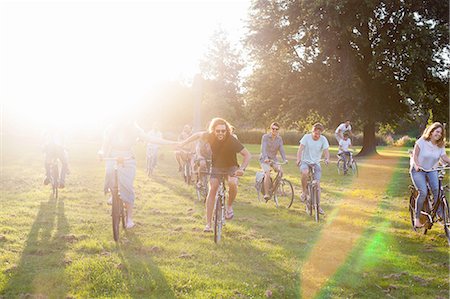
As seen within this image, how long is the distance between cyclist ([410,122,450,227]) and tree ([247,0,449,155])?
18926mm

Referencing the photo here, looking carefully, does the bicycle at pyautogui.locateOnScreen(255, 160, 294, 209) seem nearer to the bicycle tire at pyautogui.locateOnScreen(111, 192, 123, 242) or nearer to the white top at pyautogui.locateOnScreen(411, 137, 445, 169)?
the white top at pyautogui.locateOnScreen(411, 137, 445, 169)

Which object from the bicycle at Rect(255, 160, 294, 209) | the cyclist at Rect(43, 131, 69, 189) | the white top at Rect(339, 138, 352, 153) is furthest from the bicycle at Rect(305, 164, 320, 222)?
the white top at Rect(339, 138, 352, 153)

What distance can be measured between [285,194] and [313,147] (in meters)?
3.33

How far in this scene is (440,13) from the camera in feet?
95.4

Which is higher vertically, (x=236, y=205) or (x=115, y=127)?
(x=115, y=127)

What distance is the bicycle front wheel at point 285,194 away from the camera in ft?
43.2

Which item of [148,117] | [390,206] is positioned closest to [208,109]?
[148,117]

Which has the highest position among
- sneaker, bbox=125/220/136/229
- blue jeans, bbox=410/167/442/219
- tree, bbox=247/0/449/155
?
tree, bbox=247/0/449/155

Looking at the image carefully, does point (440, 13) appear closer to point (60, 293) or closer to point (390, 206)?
point (390, 206)

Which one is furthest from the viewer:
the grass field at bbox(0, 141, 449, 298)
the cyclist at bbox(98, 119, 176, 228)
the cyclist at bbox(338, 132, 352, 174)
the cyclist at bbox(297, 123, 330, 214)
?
the cyclist at bbox(338, 132, 352, 174)

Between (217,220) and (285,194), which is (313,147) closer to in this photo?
(285,194)

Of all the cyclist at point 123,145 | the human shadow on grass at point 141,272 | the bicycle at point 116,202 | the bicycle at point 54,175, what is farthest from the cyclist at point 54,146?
the human shadow on grass at point 141,272

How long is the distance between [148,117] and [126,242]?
72.0 m

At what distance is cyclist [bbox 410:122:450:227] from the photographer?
30.0 feet
